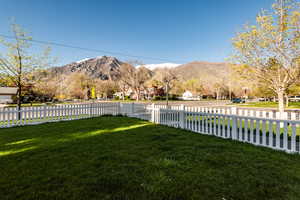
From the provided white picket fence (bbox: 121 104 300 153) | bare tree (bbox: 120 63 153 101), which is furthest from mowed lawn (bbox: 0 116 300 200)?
bare tree (bbox: 120 63 153 101)

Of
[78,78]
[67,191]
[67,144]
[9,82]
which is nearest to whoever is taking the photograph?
[67,191]

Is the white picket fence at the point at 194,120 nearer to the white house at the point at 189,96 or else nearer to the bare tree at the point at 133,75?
the bare tree at the point at 133,75

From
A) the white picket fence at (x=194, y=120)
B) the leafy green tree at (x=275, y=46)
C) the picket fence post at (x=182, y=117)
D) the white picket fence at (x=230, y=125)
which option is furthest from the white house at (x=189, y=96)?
the picket fence post at (x=182, y=117)

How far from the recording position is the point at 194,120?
19.9 ft

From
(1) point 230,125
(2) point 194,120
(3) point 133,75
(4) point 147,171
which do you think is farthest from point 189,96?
(4) point 147,171

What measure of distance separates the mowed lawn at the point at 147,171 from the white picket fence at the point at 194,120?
1.64ft

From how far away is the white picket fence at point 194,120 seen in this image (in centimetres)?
390

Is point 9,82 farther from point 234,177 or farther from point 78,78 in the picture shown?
point 78,78

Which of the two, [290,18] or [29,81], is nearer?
[290,18]

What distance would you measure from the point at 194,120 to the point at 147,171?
3.88 metres

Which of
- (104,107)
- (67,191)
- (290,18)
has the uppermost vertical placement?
(290,18)

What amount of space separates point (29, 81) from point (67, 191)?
11.2 metres

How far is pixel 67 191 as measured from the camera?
2.12m

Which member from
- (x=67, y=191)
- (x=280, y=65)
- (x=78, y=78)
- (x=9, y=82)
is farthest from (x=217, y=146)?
(x=78, y=78)
